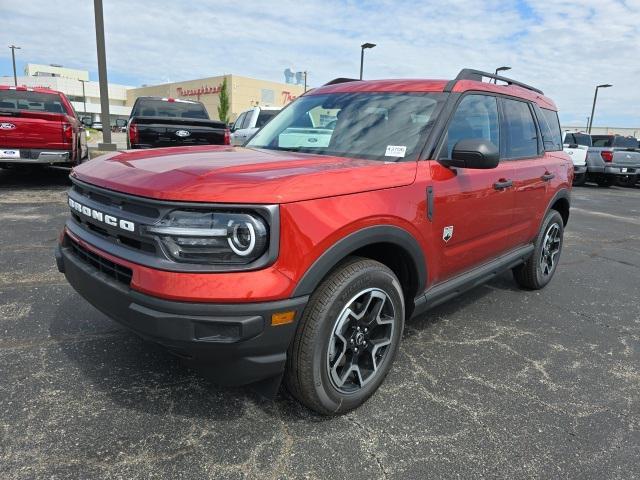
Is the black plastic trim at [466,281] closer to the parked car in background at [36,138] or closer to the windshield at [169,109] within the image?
the parked car in background at [36,138]

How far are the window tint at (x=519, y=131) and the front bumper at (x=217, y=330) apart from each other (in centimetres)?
253

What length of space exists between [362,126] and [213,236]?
1558mm

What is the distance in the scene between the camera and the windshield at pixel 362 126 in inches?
114

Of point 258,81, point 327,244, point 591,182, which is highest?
point 258,81

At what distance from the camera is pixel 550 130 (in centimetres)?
466

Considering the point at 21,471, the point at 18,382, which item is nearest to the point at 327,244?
the point at 21,471

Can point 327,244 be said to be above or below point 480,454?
above

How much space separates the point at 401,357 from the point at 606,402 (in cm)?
118

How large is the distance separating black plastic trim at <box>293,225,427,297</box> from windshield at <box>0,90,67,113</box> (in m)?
8.90

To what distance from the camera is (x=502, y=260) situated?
12.3 feet

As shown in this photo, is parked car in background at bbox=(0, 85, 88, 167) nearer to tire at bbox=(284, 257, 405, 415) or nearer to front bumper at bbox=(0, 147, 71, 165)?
front bumper at bbox=(0, 147, 71, 165)

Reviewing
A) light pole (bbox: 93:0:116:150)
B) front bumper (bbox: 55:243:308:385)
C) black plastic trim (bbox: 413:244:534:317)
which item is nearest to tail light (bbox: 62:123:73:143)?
light pole (bbox: 93:0:116:150)

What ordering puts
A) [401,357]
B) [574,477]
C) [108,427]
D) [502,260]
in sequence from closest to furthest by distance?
[574,477], [108,427], [401,357], [502,260]

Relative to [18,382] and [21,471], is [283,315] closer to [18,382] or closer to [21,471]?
[21,471]
